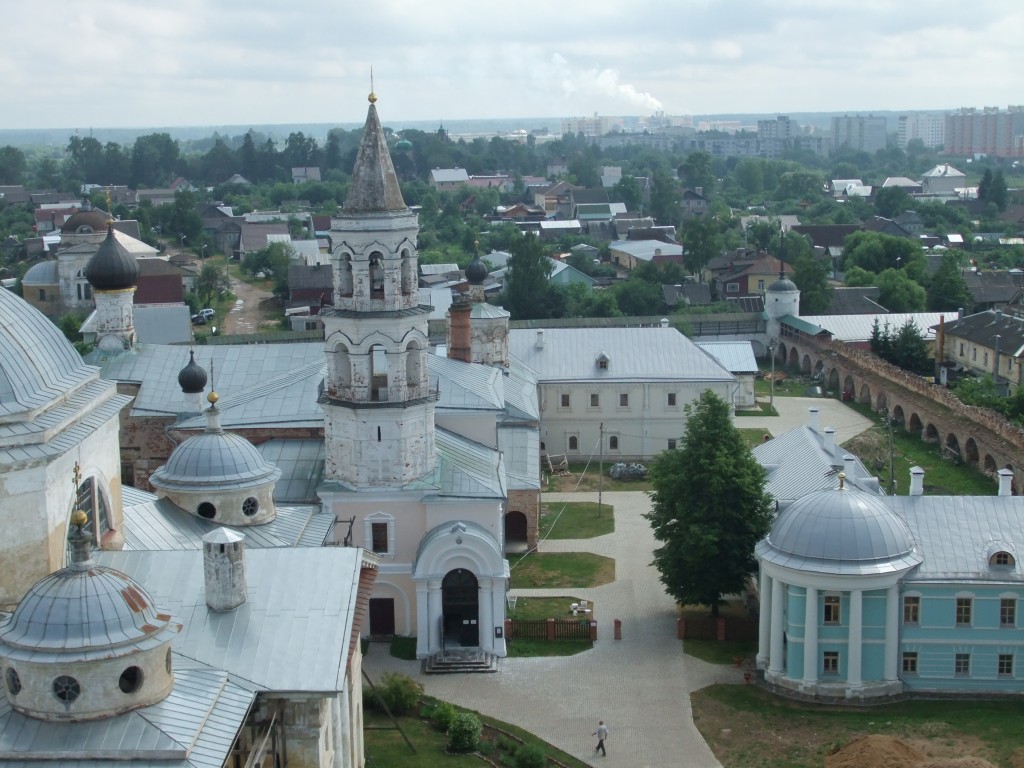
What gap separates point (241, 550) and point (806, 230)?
81560 millimetres

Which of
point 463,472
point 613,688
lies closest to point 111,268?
point 463,472

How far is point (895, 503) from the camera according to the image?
25.5 meters

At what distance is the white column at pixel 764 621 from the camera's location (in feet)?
79.4

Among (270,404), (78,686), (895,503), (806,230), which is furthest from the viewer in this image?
(806,230)

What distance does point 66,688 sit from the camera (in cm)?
1395

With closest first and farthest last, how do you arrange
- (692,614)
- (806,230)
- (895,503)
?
(895,503)
(692,614)
(806,230)

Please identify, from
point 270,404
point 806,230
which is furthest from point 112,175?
point 270,404

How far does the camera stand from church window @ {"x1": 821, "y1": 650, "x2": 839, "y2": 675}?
77.5ft

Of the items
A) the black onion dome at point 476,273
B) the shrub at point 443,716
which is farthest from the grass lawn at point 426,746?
the black onion dome at point 476,273

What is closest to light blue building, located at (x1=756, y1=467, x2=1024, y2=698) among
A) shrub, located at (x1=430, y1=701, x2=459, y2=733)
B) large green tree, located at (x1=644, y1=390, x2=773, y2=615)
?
large green tree, located at (x1=644, y1=390, x2=773, y2=615)

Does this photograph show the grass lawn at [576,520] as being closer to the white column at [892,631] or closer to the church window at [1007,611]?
the white column at [892,631]

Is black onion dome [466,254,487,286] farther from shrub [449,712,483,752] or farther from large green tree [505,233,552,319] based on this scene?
large green tree [505,233,552,319]

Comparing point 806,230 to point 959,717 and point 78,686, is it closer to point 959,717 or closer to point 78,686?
point 959,717

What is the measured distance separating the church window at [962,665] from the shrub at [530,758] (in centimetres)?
808
